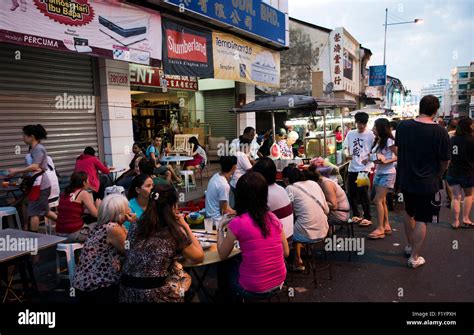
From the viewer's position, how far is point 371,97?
37969mm

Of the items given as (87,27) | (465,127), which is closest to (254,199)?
(465,127)

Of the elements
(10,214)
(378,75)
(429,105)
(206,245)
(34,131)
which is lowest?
(10,214)

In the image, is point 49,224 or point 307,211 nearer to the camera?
point 307,211

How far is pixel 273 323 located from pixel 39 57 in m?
6.59

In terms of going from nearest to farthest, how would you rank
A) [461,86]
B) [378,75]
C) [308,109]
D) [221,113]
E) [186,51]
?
[308,109]
[186,51]
[221,113]
[378,75]
[461,86]

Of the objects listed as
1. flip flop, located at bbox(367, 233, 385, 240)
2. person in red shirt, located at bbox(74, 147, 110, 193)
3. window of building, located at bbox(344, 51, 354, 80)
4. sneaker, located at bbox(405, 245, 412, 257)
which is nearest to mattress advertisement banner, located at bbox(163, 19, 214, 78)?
person in red shirt, located at bbox(74, 147, 110, 193)

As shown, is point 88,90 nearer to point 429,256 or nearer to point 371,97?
point 429,256

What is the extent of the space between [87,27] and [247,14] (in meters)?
6.67

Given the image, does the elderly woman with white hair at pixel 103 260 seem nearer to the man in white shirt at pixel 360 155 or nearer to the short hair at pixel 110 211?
the short hair at pixel 110 211

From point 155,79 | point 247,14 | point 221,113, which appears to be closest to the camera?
point 155,79

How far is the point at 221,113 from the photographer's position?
1506cm

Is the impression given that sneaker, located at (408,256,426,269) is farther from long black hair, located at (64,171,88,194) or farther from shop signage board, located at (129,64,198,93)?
shop signage board, located at (129,64,198,93)

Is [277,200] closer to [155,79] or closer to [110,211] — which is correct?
[110,211]

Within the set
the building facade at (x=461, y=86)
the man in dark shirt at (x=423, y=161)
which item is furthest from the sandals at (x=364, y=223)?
the building facade at (x=461, y=86)
